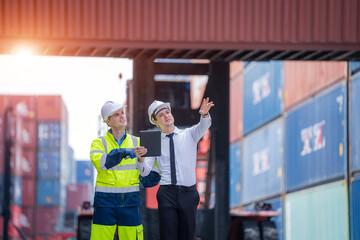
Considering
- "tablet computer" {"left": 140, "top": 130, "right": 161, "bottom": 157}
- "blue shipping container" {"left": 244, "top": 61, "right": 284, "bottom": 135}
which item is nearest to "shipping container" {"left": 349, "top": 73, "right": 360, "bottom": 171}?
"blue shipping container" {"left": 244, "top": 61, "right": 284, "bottom": 135}

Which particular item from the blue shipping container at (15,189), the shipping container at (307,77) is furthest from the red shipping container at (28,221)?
the shipping container at (307,77)

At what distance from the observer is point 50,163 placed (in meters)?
47.9

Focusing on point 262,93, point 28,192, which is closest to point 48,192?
point 28,192

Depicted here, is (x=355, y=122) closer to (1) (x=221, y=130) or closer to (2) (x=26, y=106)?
(1) (x=221, y=130)

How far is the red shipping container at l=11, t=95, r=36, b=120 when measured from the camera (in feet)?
157

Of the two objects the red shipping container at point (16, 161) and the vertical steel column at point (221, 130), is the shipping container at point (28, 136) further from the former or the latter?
the vertical steel column at point (221, 130)

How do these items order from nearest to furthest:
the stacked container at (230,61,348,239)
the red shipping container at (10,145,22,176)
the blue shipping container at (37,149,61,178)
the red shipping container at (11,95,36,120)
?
the stacked container at (230,61,348,239), the red shipping container at (10,145,22,176), the blue shipping container at (37,149,61,178), the red shipping container at (11,95,36,120)

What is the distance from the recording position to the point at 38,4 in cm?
1327

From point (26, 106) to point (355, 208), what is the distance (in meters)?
35.2

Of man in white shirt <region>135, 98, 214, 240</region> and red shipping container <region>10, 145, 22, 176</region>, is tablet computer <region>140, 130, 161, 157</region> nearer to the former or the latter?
man in white shirt <region>135, 98, 214, 240</region>

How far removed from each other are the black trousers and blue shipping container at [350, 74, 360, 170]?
1002 cm

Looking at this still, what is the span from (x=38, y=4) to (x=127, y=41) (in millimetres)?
1705

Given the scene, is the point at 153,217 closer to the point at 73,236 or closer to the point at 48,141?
the point at 73,236

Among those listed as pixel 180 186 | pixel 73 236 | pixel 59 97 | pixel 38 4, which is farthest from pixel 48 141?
pixel 180 186
